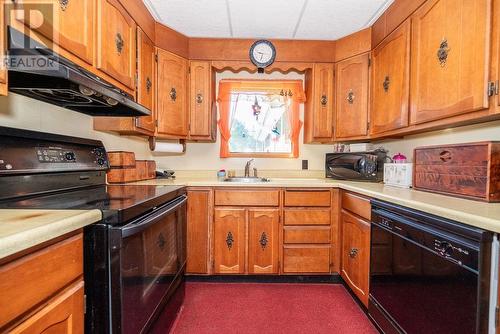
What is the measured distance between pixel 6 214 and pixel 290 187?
1755mm

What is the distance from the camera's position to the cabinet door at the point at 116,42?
4.61 ft

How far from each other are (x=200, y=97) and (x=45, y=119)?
1310 millimetres

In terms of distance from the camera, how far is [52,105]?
4.57ft

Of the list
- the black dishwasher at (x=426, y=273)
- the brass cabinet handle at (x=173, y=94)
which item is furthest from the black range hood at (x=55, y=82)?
the black dishwasher at (x=426, y=273)

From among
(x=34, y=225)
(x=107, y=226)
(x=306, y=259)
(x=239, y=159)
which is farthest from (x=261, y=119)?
(x=34, y=225)

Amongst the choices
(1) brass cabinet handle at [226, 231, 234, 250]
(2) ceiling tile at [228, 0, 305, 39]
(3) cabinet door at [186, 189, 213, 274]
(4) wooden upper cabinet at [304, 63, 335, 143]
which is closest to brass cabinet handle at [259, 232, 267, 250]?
(1) brass cabinet handle at [226, 231, 234, 250]

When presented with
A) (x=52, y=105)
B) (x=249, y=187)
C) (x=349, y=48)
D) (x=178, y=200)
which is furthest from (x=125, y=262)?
(x=349, y=48)

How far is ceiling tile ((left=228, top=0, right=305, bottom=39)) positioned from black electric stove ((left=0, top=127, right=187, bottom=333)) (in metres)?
1.48

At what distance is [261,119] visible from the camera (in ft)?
9.13

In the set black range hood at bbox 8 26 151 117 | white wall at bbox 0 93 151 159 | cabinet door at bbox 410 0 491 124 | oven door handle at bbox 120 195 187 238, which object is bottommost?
oven door handle at bbox 120 195 187 238

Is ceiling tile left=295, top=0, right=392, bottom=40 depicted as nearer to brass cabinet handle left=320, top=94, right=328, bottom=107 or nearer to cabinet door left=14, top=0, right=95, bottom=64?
brass cabinet handle left=320, top=94, right=328, bottom=107

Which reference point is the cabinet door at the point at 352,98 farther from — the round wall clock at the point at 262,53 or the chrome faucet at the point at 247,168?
the chrome faucet at the point at 247,168

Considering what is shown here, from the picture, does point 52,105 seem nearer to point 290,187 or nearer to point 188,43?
point 188,43

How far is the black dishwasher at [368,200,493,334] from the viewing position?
87cm
